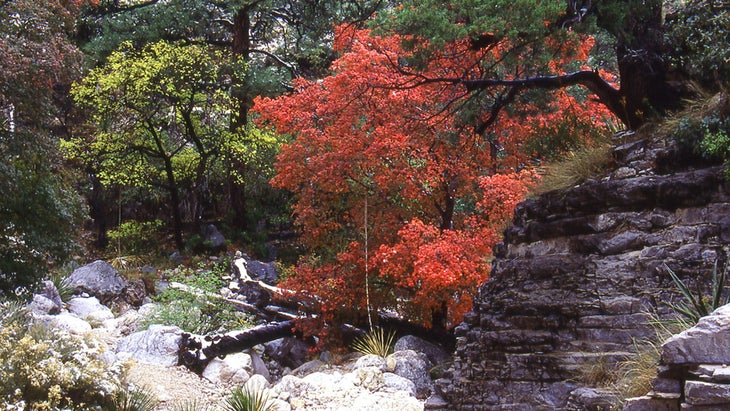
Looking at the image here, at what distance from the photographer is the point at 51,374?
866cm

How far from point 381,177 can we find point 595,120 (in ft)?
12.3

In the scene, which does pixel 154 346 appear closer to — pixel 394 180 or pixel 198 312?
pixel 198 312

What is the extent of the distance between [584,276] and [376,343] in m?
5.65

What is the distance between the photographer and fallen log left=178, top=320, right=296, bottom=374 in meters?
12.8

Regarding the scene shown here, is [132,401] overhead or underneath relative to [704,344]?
underneath

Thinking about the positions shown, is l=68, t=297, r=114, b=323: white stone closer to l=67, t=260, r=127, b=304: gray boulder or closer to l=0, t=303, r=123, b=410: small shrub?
l=67, t=260, r=127, b=304: gray boulder

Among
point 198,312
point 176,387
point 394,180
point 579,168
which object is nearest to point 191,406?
point 176,387

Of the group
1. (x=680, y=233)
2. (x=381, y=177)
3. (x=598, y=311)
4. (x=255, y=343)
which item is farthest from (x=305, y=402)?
(x=680, y=233)

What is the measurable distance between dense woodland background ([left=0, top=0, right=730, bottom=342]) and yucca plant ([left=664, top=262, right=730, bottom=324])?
148 cm

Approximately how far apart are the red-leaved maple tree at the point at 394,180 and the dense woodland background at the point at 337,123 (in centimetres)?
4

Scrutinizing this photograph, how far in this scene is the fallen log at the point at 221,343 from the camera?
12781 mm

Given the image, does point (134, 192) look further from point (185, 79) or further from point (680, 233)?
point (680, 233)

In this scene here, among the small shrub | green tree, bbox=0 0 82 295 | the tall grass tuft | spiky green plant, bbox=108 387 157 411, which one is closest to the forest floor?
spiky green plant, bbox=108 387 157 411

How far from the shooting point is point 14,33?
32.7 feet
